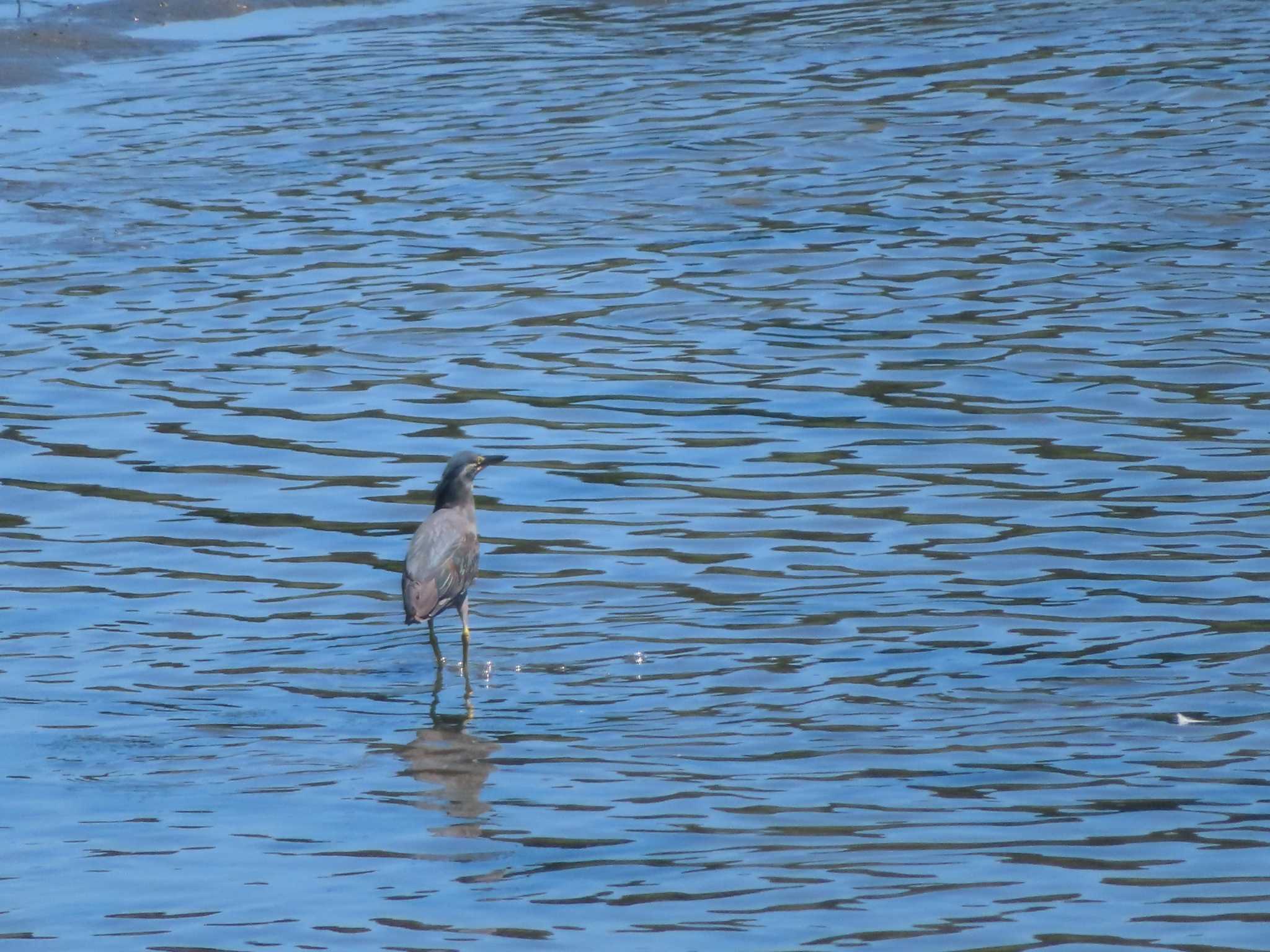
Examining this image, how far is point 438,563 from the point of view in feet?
27.1

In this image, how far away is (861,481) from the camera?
32.3 ft

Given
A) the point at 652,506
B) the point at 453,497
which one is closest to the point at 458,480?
the point at 453,497

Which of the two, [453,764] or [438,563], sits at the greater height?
[438,563]

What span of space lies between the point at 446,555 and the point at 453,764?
1201 millimetres

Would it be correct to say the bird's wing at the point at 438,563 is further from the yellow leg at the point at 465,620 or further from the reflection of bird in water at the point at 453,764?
the reflection of bird in water at the point at 453,764

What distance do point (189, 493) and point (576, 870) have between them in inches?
169

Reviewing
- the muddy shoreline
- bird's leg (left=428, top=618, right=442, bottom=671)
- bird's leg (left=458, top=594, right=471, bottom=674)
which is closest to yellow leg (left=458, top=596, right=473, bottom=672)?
bird's leg (left=458, top=594, right=471, bottom=674)

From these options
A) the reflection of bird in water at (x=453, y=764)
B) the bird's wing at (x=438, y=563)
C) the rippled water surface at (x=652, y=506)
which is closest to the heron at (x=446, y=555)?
the bird's wing at (x=438, y=563)

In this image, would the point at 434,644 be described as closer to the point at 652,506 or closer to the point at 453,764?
the point at 453,764

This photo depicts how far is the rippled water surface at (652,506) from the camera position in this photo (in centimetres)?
648

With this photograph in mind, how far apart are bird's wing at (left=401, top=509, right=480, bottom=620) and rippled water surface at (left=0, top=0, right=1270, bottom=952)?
320 millimetres

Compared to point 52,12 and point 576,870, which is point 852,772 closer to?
point 576,870

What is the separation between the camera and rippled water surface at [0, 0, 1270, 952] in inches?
255

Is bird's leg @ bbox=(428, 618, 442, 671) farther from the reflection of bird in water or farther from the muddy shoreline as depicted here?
the muddy shoreline
